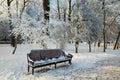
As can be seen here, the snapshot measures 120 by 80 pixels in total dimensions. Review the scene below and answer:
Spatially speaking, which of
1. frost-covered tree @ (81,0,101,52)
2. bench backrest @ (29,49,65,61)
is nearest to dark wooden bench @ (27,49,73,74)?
bench backrest @ (29,49,65,61)

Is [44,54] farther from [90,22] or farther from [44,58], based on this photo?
[90,22]

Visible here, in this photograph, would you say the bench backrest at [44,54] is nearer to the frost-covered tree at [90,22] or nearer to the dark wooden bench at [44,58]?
the dark wooden bench at [44,58]

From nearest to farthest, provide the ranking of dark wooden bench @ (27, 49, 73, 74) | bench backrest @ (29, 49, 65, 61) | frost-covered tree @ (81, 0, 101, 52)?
dark wooden bench @ (27, 49, 73, 74) → bench backrest @ (29, 49, 65, 61) → frost-covered tree @ (81, 0, 101, 52)

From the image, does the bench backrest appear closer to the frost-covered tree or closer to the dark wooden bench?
the dark wooden bench

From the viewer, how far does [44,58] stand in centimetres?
1210

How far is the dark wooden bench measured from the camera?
431 inches

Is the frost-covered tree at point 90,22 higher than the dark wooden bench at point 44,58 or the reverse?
higher

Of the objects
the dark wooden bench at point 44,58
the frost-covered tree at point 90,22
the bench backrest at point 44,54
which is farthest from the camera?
the frost-covered tree at point 90,22

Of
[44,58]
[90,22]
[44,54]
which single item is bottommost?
[44,58]

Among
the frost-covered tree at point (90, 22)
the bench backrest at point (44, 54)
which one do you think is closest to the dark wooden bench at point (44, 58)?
the bench backrest at point (44, 54)

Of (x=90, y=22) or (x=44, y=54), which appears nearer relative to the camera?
(x=44, y=54)

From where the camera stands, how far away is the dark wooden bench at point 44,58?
35.9ft

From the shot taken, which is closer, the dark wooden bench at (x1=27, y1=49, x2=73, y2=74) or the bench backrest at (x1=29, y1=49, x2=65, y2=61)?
the dark wooden bench at (x1=27, y1=49, x2=73, y2=74)

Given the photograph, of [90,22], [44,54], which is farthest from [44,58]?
[90,22]
